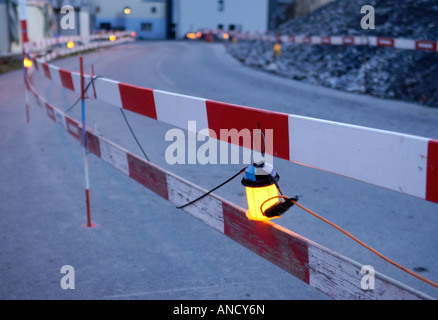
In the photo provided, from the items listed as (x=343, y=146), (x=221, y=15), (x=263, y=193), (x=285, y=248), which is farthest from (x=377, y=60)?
(x=221, y=15)

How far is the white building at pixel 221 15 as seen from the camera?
67.6m

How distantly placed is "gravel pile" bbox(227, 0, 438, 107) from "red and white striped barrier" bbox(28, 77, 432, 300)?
10399 millimetres

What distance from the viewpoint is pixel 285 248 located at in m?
2.66

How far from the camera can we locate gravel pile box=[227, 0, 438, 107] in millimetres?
14164

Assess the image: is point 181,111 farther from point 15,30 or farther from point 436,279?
point 15,30

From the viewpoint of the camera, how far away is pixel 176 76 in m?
18.7

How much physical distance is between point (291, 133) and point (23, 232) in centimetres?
324

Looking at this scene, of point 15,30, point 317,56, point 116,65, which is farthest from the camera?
point 15,30

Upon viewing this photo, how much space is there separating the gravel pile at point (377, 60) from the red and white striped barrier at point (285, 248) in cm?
1040

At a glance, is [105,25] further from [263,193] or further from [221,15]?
A: [263,193]

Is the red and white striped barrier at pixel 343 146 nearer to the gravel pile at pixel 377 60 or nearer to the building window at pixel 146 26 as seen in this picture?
the gravel pile at pixel 377 60

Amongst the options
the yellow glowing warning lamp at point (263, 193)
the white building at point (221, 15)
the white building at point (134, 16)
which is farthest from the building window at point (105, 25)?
the yellow glowing warning lamp at point (263, 193)
